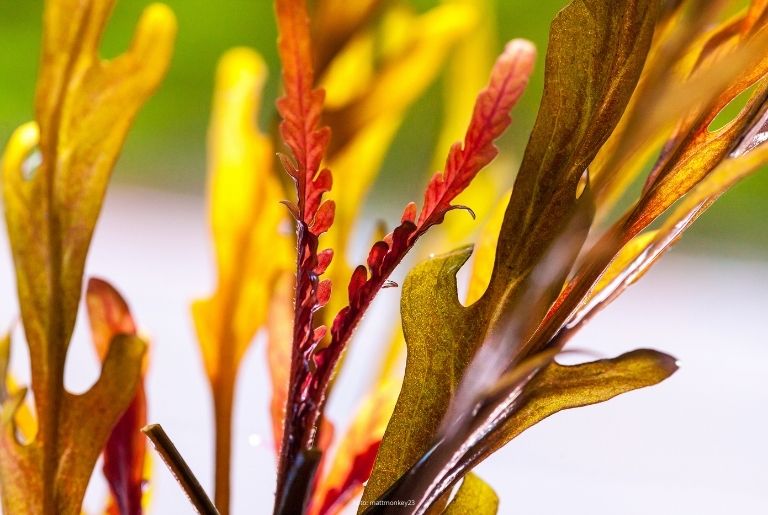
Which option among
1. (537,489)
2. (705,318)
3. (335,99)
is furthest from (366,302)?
(705,318)

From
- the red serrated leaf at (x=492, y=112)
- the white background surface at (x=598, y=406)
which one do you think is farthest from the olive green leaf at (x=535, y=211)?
Answer: the white background surface at (x=598, y=406)

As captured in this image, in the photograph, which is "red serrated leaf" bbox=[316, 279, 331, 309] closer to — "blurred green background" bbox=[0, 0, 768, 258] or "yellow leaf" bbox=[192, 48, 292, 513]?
"yellow leaf" bbox=[192, 48, 292, 513]

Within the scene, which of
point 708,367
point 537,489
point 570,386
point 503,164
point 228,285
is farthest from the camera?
point 708,367

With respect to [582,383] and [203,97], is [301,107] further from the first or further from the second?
[203,97]

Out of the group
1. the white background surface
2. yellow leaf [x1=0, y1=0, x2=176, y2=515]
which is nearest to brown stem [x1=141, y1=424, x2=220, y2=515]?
yellow leaf [x1=0, y1=0, x2=176, y2=515]

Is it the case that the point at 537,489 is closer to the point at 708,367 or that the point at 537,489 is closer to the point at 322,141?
the point at 708,367
